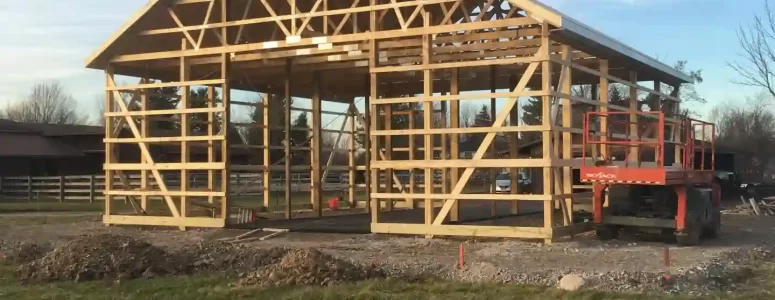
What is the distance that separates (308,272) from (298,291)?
59 centimetres

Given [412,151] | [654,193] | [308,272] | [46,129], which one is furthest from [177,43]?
[46,129]

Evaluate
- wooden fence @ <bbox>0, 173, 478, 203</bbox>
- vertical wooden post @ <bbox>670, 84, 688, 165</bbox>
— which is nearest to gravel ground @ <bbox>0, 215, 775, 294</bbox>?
vertical wooden post @ <bbox>670, 84, 688, 165</bbox>

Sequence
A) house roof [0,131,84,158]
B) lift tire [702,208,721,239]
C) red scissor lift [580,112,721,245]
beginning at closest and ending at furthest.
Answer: red scissor lift [580,112,721,245]
lift tire [702,208,721,239]
house roof [0,131,84,158]

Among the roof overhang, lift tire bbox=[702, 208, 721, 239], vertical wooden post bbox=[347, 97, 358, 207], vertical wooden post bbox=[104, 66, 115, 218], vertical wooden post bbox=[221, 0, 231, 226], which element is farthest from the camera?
vertical wooden post bbox=[347, 97, 358, 207]

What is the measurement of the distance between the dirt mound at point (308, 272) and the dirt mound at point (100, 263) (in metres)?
1.59

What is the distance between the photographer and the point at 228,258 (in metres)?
11.4

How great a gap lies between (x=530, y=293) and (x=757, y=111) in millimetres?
74673

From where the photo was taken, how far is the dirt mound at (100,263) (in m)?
10.4

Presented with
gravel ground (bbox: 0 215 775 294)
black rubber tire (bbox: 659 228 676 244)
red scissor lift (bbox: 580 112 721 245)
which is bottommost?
gravel ground (bbox: 0 215 775 294)

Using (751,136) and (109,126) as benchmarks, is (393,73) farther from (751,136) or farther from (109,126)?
(751,136)

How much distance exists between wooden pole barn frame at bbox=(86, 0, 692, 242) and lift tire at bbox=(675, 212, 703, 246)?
1949 mm

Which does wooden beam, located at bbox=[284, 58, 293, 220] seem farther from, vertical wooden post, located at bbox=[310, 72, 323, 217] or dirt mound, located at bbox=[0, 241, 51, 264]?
dirt mound, located at bbox=[0, 241, 51, 264]

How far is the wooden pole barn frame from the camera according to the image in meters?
13.5

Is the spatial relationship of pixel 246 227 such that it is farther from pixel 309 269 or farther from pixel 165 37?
pixel 309 269
